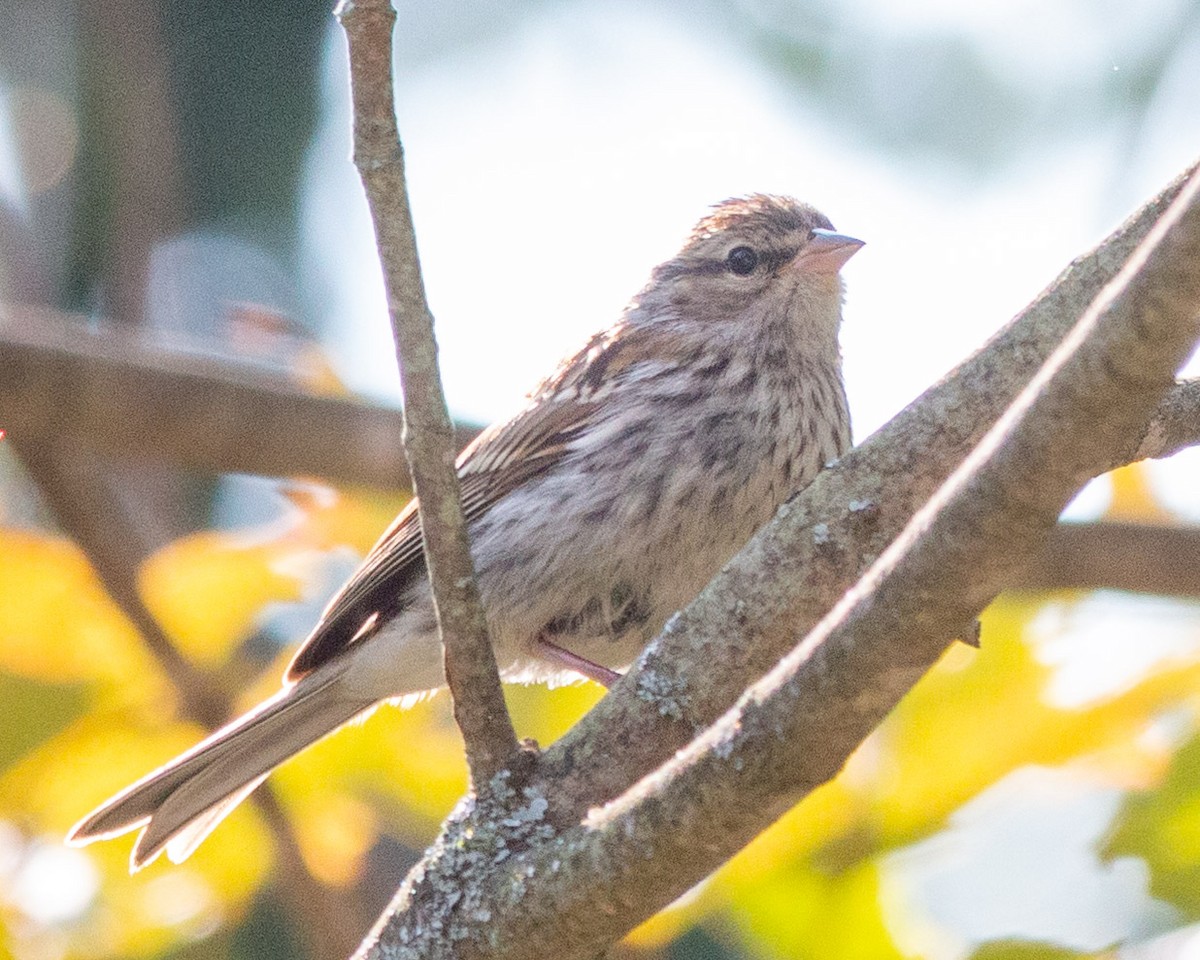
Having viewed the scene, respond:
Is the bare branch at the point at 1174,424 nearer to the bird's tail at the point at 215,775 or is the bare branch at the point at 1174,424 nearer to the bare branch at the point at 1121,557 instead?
the bare branch at the point at 1121,557

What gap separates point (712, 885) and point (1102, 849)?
0.78m

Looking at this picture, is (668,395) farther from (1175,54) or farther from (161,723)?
(1175,54)

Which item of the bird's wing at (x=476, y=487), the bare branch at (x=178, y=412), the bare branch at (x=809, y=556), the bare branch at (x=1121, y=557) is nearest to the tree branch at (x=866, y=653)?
the bare branch at (x=809, y=556)

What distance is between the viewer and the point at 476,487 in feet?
13.6

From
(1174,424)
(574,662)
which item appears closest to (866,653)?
(1174,424)

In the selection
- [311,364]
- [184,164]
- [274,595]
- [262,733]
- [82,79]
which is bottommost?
[262,733]

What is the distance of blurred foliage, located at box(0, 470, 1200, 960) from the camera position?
3143mm

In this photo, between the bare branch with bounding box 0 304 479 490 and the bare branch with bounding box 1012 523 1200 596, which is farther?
the bare branch with bounding box 1012 523 1200 596

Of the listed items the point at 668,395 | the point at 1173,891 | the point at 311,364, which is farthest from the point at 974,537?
the point at 311,364

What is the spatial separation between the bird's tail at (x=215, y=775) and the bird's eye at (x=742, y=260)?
1628 mm

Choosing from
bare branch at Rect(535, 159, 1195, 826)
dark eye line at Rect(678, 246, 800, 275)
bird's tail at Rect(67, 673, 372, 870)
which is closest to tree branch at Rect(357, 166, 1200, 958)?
bare branch at Rect(535, 159, 1195, 826)

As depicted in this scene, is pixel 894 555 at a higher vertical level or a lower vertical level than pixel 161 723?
higher

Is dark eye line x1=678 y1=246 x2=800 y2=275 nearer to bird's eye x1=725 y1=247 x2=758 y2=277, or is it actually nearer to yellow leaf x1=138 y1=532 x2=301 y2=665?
bird's eye x1=725 y1=247 x2=758 y2=277

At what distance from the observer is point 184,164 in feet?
23.4
